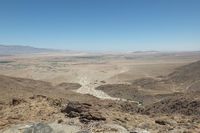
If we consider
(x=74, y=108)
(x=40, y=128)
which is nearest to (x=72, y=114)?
(x=74, y=108)

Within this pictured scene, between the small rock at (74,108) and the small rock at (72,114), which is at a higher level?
the small rock at (74,108)

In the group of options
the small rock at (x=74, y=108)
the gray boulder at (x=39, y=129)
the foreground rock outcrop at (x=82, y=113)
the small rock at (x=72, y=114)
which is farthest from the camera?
the small rock at (x=74, y=108)

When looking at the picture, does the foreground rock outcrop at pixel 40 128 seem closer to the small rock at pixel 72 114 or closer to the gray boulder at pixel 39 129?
the gray boulder at pixel 39 129

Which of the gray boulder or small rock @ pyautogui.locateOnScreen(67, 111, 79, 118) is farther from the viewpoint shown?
small rock @ pyautogui.locateOnScreen(67, 111, 79, 118)

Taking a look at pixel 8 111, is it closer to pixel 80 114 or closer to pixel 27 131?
pixel 27 131

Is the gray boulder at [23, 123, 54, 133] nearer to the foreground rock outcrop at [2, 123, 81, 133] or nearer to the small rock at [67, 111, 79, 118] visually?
the foreground rock outcrop at [2, 123, 81, 133]

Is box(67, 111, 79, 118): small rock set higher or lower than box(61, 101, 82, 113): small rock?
lower

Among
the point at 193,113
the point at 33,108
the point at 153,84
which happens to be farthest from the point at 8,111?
the point at 153,84

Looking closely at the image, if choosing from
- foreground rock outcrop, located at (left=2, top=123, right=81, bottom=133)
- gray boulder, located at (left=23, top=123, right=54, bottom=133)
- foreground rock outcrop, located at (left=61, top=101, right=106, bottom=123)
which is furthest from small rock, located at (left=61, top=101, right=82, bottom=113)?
gray boulder, located at (left=23, top=123, right=54, bottom=133)

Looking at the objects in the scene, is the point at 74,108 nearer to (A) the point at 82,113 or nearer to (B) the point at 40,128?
(A) the point at 82,113

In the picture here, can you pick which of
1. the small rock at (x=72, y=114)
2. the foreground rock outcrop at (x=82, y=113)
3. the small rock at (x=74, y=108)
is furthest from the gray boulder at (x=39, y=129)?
the small rock at (x=74, y=108)

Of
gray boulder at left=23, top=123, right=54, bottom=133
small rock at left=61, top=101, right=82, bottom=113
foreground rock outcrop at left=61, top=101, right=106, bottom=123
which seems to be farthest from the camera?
small rock at left=61, top=101, right=82, bottom=113

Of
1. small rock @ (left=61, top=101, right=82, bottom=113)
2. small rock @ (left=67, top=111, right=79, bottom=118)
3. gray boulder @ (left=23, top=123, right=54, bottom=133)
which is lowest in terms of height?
small rock @ (left=67, top=111, right=79, bottom=118)
